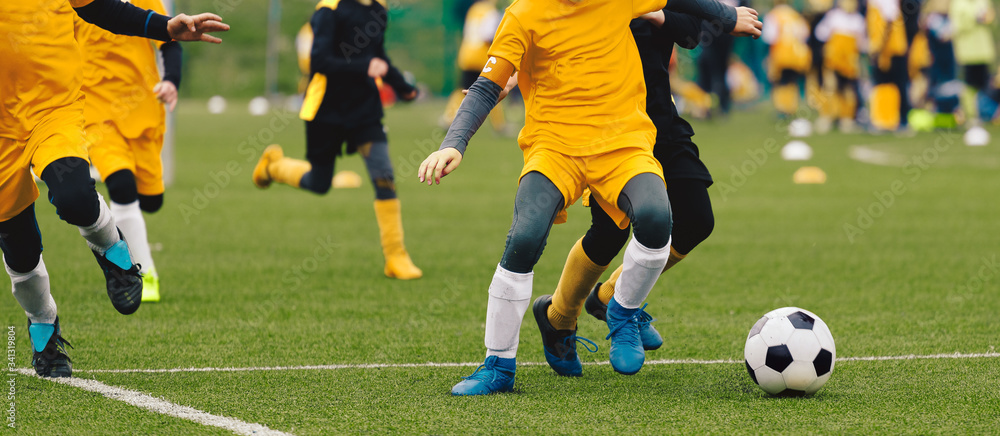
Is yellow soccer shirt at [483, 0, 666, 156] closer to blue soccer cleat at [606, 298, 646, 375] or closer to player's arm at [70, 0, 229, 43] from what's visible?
blue soccer cleat at [606, 298, 646, 375]

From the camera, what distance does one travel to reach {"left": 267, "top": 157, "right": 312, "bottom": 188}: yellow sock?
8341 mm

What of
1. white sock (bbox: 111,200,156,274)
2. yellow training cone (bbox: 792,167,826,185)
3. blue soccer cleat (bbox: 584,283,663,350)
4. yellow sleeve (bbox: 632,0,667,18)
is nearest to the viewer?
yellow sleeve (bbox: 632,0,667,18)

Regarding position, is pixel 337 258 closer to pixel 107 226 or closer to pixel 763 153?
pixel 107 226

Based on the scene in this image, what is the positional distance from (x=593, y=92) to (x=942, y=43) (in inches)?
775

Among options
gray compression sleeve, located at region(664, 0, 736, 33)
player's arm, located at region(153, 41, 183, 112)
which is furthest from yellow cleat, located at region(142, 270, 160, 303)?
gray compression sleeve, located at region(664, 0, 736, 33)

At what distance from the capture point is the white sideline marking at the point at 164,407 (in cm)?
398

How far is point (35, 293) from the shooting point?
16.3ft

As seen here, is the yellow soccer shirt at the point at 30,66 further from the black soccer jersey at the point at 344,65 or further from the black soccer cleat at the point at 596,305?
the black soccer jersey at the point at 344,65

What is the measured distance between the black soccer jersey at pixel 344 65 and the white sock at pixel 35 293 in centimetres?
309

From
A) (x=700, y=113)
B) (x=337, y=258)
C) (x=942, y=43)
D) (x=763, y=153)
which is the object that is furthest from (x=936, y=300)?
(x=700, y=113)

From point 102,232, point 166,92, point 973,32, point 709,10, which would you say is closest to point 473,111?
point 709,10

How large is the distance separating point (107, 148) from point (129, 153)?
0.44 feet

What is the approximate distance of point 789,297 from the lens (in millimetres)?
7055

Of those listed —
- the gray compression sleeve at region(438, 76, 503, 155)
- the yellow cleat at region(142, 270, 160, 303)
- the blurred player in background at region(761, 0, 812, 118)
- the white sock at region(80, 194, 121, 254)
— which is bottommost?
the blurred player in background at region(761, 0, 812, 118)
